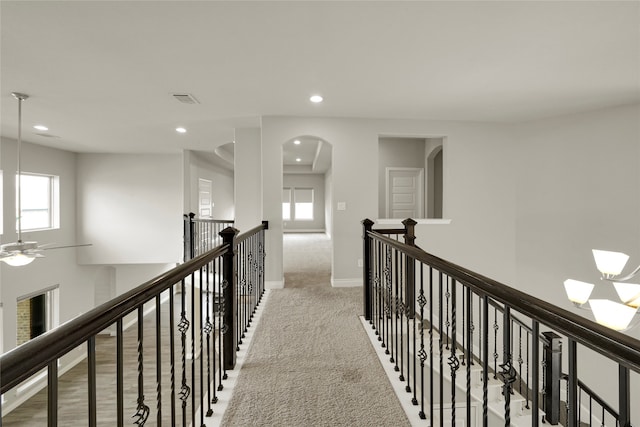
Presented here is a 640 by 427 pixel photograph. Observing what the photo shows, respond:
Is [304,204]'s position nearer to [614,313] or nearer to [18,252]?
[18,252]

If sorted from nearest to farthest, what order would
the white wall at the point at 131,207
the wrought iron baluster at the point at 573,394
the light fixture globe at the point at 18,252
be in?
the wrought iron baluster at the point at 573,394 → the light fixture globe at the point at 18,252 → the white wall at the point at 131,207

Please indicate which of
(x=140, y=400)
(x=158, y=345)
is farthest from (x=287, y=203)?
(x=140, y=400)

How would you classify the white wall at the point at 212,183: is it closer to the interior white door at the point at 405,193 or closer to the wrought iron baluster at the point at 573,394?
the interior white door at the point at 405,193

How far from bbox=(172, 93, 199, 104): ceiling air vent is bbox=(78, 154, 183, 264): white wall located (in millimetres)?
4717

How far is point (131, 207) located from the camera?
8531 millimetres

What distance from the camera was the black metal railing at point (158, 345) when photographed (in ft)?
2.61

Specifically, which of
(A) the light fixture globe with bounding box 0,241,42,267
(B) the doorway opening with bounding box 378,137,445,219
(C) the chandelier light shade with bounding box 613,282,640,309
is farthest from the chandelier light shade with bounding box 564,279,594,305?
(A) the light fixture globe with bounding box 0,241,42,267

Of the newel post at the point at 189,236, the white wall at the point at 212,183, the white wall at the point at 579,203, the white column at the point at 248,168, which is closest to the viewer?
the white wall at the point at 579,203

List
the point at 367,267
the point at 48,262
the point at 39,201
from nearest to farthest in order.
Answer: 1. the point at 367,267
2. the point at 48,262
3. the point at 39,201

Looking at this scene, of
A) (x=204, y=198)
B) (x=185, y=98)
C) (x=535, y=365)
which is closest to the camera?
(x=535, y=365)

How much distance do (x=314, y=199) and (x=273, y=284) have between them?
8955 mm

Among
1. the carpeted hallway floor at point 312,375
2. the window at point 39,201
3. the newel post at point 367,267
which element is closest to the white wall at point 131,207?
the window at point 39,201

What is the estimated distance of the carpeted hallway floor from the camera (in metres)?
1.93

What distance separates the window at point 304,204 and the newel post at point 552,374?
1082cm
